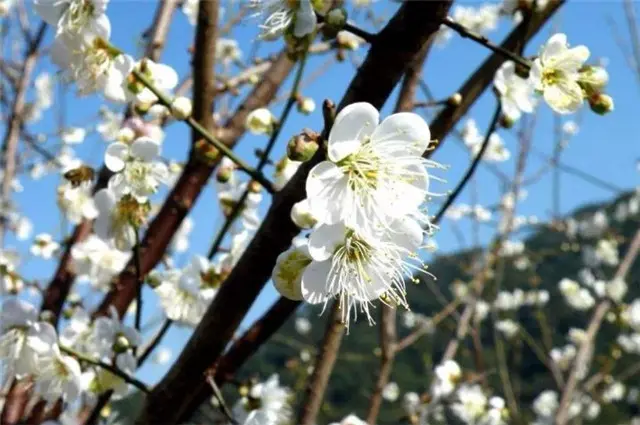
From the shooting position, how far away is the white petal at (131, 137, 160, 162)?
1.11 meters

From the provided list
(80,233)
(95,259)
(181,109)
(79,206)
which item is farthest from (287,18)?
(80,233)

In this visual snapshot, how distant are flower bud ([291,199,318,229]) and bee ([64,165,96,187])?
0.56m

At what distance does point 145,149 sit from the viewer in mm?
1113

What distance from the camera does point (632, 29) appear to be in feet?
10.3

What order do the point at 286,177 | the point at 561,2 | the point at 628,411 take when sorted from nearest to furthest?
1. the point at 286,177
2. the point at 561,2
3. the point at 628,411

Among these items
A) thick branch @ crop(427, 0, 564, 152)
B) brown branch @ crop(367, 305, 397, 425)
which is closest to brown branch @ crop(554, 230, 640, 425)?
brown branch @ crop(367, 305, 397, 425)

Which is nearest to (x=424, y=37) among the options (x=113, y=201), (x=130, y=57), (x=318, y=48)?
(x=130, y=57)

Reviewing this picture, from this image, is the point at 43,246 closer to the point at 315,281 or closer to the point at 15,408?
the point at 15,408

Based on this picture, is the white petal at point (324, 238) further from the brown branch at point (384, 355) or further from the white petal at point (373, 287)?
the brown branch at point (384, 355)

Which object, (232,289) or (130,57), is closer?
(232,289)

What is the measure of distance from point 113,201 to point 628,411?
18.0 meters

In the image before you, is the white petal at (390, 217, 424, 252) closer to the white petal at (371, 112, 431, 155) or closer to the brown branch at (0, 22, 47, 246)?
the white petal at (371, 112, 431, 155)

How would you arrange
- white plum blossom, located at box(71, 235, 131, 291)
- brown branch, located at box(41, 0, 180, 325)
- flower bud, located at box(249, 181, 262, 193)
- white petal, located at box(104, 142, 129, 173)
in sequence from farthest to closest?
1. white plum blossom, located at box(71, 235, 131, 291)
2. brown branch, located at box(41, 0, 180, 325)
3. flower bud, located at box(249, 181, 262, 193)
4. white petal, located at box(104, 142, 129, 173)

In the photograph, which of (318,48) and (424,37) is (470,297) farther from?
(424,37)
